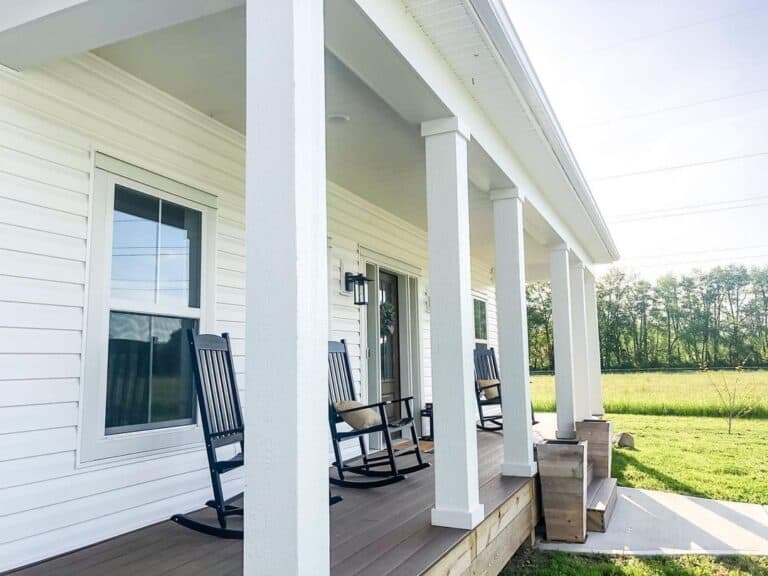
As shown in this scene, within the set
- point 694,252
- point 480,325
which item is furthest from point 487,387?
point 694,252

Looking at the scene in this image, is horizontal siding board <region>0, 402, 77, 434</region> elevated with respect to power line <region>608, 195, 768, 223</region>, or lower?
lower

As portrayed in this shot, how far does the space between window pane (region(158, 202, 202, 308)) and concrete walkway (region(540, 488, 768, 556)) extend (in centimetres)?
292

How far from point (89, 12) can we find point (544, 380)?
17.5 m

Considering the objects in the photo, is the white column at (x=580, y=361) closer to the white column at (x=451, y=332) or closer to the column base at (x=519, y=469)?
the column base at (x=519, y=469)

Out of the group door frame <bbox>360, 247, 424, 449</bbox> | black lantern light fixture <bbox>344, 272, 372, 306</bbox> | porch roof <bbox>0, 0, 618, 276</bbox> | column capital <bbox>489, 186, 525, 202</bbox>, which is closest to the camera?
porch roof <bbox>0, 0, 618, 276</bbox>

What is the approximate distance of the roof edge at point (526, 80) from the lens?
2543 mm

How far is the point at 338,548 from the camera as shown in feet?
7.98

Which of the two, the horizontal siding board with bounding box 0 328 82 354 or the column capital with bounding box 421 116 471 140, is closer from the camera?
the horizontal siding board with bounding box 0 328 82 354

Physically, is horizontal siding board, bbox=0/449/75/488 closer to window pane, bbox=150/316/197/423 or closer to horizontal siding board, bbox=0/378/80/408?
horizontal siding board, bbox=0/378/80/408

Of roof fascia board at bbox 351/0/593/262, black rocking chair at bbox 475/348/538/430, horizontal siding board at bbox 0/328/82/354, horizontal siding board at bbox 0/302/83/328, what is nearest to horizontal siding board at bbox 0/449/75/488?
horizontal siding board at bbox 0/328/82/354

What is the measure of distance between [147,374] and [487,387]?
4.27 metres

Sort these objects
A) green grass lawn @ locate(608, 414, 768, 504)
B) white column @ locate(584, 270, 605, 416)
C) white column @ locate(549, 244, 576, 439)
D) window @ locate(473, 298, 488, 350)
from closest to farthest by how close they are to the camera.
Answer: green grass lawn @ locate(608, 414, 768, 504) → white column @ locate(549, 244, 576, 439) → white column @ locate(584, 270, 605, 416) → window @ locate(473, 298, 488, 350)

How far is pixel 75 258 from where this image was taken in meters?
2.67

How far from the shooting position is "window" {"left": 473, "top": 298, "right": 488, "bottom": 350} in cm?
890
